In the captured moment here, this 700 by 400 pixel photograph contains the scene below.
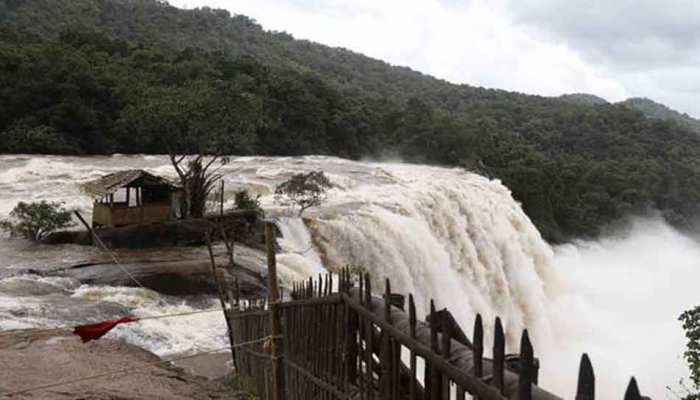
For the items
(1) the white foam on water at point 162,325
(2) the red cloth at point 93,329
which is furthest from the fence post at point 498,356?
(1) the white foam on water at point 162,325

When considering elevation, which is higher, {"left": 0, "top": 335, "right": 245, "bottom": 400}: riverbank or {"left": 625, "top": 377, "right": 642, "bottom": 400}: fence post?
{"left": 625, "top": 377, "right": 642, "bottom": 400}: fence post

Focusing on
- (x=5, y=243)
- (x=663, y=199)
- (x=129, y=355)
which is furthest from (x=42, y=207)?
(x=663, y=199)

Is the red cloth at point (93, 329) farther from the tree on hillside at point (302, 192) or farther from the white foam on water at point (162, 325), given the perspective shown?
the tree on hillside at point (302, 192)

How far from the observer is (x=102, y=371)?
7.22 m

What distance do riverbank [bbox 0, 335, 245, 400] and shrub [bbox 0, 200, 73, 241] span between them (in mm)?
6492

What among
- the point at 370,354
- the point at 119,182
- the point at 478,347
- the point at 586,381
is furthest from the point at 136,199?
the point at 586,381

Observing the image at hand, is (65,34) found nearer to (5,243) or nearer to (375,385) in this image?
(5,243)

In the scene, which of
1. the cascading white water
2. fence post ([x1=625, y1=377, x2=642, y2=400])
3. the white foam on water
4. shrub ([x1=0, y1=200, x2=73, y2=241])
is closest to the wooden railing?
fence post ([x1=625, y1=377, x2=642, y2=400])

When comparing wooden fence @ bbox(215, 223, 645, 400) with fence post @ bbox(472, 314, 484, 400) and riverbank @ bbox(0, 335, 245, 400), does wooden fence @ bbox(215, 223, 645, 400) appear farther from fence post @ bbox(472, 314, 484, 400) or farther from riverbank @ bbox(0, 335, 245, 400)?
riverbank @ bbox(0, 335, 245, 400)

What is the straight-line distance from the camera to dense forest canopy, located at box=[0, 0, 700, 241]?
2573 centimetres

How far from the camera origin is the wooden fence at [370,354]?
2229 mm

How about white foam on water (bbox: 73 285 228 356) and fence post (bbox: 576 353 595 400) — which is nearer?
fence post (bbox: 576 353 595 400)

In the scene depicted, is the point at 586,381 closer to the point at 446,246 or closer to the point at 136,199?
the point at 136,199

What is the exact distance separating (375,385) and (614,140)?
64672 mm
